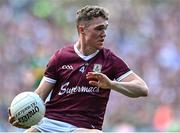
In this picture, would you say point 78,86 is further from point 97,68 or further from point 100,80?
point 100,80

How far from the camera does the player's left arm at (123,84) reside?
6.46m

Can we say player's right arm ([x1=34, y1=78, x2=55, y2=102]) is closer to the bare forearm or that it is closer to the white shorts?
the white shorts

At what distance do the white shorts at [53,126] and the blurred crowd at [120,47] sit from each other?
643 centimetres

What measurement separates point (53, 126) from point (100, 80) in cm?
90

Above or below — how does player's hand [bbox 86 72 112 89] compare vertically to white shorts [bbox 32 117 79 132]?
above

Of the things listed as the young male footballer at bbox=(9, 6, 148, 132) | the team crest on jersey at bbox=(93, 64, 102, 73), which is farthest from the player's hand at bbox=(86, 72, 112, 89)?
the team crest on jersey at bbox=(93, 64, 102, 73)

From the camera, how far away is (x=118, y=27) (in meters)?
15.5

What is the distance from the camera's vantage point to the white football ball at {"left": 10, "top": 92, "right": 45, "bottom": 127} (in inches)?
269

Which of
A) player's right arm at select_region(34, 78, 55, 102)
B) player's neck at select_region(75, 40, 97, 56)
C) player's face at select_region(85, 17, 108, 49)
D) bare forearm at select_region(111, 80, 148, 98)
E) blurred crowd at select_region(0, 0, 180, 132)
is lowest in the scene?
blurred crowd at select_region(0, 0, 180, 132)

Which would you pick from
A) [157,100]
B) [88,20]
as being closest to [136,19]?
[157,100]

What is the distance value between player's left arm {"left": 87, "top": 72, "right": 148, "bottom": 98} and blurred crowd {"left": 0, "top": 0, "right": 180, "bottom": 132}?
21.2 ft

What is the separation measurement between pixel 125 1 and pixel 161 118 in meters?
3.50

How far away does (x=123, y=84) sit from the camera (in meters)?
6.73

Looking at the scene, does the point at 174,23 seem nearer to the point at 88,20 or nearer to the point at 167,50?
the point at 167,50
